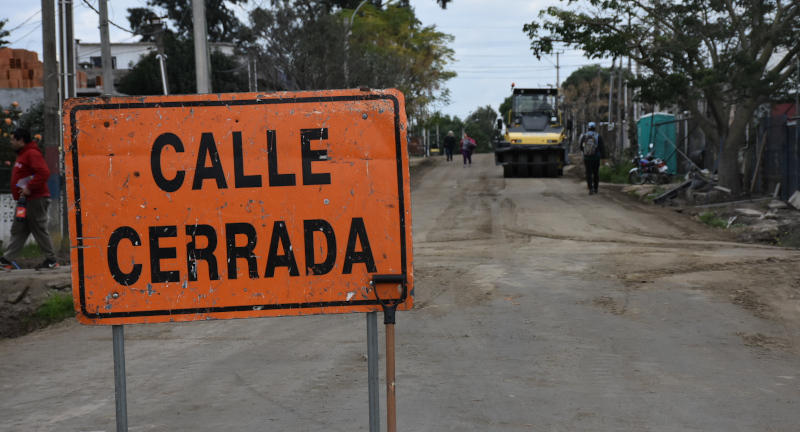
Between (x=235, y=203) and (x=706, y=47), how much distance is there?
1971cm

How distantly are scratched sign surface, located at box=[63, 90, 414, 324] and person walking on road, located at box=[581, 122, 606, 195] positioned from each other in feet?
65.3

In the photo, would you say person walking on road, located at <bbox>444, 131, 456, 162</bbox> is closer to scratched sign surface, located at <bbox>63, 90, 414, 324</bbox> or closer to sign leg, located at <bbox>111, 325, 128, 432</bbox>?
scratched sign surface, located at <bbox>63, 90, 414, 324</bbox>

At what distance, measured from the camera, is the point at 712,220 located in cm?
1700

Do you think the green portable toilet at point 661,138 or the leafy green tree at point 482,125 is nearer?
the green portable toilet at point 661,138

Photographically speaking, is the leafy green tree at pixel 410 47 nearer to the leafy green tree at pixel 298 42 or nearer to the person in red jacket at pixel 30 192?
the leafy green tree at pixel 298 42

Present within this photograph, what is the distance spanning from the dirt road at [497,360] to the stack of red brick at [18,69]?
29.4 m

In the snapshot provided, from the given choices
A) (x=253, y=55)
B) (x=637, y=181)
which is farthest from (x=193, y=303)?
(x=253, y=55)

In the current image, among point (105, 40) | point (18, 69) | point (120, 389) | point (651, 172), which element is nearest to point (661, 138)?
point (651, 172)

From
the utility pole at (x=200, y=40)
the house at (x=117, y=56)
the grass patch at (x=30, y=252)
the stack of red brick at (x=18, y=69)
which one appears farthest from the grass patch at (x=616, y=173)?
the house at (x=117, y=56)

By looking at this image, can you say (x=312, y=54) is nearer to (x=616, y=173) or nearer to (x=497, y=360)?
(x=616, y=173)

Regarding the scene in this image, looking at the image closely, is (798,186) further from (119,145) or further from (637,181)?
(119,145)

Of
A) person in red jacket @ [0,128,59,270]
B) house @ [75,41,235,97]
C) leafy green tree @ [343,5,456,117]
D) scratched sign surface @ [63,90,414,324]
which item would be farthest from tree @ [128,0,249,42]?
scratched sign surface @ [63,90,414,324]

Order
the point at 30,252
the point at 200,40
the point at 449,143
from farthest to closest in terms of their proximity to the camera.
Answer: the point at 449,143 < the point at 200,40 < the point at 30,252

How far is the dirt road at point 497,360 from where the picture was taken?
4.86m
